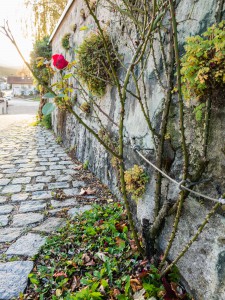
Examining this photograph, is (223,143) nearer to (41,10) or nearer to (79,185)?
(79,185)

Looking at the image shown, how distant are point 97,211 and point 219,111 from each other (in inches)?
66.0

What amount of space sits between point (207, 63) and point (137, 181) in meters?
1.11

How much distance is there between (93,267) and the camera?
1728 millimetres

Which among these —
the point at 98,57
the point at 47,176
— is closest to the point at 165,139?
the point at 98,57

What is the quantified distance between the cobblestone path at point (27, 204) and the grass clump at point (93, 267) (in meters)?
0.13

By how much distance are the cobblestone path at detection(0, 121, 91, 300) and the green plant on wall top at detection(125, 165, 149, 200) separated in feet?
2.94

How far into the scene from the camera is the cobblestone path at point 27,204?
1749 mm

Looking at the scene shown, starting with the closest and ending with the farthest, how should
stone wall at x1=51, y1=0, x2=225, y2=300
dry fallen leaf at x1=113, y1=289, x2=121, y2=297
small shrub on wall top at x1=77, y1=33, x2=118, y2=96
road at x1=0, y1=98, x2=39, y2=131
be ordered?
stone wall at x1=51, y1=0, x2=225, y2=300 < dry fallen leaf at x1=113, y1=289, x2=121, y2=297 < small shrub on wall top at x1=77, y1=33, x2=118, y2=96 < road at x1=0, y1=98, x2=39, y2=131

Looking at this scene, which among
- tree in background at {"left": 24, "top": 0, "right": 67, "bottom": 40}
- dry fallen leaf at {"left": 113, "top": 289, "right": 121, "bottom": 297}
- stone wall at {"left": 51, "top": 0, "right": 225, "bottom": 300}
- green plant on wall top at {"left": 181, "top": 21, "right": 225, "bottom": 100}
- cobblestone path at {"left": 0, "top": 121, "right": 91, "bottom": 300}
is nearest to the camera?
green plant on wall top at {"left": 181, "top": 21, "right": 225, "bottom": 100}

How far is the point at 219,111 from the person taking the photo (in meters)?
1.19

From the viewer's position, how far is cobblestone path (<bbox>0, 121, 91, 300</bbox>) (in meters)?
1.75

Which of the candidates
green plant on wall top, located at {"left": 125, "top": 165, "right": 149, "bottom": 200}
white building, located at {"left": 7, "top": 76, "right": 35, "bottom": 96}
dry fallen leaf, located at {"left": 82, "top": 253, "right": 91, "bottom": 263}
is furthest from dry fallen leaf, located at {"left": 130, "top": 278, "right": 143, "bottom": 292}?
white building, located at {"left": 7, "top": 76, "right": 35, "bottom": 96}

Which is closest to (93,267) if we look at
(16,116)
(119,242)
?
(119,242)

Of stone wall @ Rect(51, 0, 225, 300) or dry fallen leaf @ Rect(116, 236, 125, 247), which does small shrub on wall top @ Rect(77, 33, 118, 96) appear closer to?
stone wall @ Rect(51, 0, 225, 300)
